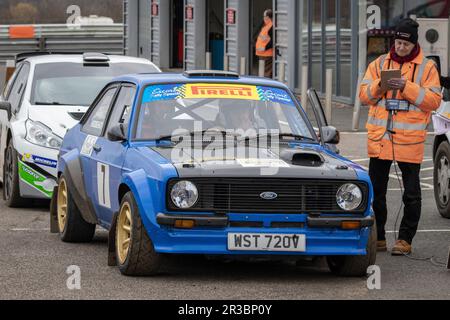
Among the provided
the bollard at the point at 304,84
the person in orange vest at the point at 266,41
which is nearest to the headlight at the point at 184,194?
the bollard at the point at 304,84

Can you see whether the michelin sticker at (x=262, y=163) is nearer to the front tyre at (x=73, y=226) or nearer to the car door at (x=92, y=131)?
the car door at (x=92, y=131)

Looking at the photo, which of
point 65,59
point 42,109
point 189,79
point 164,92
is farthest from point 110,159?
point 65,59

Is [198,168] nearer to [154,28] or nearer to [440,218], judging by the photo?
[440,218]

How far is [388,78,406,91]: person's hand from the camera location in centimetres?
1068

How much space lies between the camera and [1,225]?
1243cm

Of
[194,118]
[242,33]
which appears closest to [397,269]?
[194,118]

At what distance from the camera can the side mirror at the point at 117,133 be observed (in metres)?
10.1

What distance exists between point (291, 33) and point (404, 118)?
21283 mm

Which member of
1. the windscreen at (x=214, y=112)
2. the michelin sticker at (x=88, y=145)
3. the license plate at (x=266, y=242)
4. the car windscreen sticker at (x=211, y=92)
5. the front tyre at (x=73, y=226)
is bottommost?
the front tyre at (x=73, y=226)

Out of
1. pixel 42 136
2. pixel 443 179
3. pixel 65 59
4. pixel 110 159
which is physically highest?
pixel 65 59

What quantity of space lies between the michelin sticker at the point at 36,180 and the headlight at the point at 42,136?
0.91 ft

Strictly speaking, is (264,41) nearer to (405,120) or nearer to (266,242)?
(405,120)

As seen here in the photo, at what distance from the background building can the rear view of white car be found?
387 inches

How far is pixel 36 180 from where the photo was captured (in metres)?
13.6
